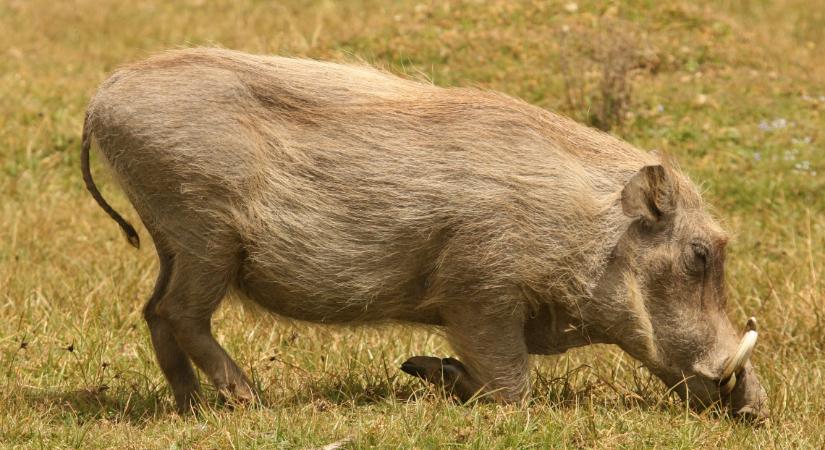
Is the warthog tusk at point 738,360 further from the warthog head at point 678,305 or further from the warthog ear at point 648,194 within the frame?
the warthog ear at point 648,194

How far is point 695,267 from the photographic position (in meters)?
4.56

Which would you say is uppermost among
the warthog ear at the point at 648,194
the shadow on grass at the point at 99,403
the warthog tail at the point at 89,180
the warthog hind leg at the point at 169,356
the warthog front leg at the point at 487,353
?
the warthog ear at the point at 648,194

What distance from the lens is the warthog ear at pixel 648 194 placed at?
4.40 metres

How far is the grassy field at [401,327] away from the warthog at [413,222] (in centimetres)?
24

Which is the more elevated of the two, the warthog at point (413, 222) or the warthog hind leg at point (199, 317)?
the warthog at point (413, 222)

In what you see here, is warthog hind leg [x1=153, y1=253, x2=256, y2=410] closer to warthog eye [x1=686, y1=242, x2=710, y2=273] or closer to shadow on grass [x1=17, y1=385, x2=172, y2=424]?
shadow on grass [x1=17, y1=385, x2=172, y2=424]

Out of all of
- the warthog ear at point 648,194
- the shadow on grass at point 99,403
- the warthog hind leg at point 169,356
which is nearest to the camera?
the warthog ear at point 648,194

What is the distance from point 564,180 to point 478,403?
83 centimetres

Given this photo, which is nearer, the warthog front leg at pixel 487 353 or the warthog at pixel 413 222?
the warthog at pixel 413 222

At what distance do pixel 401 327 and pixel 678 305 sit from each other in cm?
109

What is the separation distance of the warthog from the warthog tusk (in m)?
0.01

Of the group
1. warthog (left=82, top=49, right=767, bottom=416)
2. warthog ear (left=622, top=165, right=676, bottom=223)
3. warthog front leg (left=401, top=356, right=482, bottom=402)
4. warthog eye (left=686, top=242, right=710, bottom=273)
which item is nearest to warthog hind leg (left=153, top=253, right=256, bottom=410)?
warthog (left=82, top=49, right=767, bottom=416)

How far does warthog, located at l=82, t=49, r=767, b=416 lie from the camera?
4.32 metres

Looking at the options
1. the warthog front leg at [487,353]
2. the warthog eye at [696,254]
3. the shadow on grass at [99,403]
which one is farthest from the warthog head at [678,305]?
the shadow on grass at [99,403]
